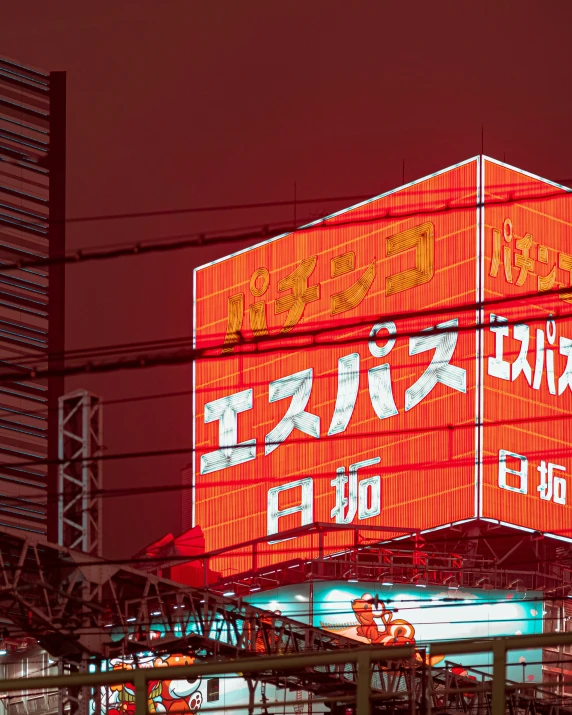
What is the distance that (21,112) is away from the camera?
135875 mm

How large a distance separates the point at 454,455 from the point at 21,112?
93017 mm

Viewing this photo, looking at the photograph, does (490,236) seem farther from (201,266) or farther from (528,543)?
(201,266)

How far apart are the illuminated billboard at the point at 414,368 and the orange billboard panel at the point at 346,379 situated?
7cm

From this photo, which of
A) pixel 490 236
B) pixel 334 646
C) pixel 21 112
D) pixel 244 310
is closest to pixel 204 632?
pixel 334 646

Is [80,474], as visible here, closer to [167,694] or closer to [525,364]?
[167,694]

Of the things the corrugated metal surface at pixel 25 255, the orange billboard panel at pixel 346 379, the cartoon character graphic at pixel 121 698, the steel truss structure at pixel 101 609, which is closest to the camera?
the steel truss structure at pixel 101 609

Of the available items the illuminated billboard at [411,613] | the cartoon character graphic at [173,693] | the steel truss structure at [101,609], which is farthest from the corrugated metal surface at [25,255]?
the steel truss structure at [101,609]

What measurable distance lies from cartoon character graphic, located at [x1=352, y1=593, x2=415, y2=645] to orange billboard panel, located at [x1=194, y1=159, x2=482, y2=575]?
199 centimetres

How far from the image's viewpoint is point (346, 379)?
54750mm

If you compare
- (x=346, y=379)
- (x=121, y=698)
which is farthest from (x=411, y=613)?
(x=121, y=698)

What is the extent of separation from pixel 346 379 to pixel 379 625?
358 inches

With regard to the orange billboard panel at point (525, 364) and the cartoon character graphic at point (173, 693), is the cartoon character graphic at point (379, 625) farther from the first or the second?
the cartoon character graphic at point (173, 693)

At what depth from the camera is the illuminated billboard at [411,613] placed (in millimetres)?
48938

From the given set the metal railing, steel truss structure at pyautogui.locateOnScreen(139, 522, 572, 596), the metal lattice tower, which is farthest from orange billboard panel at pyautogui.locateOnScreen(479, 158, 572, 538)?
the metal railing
